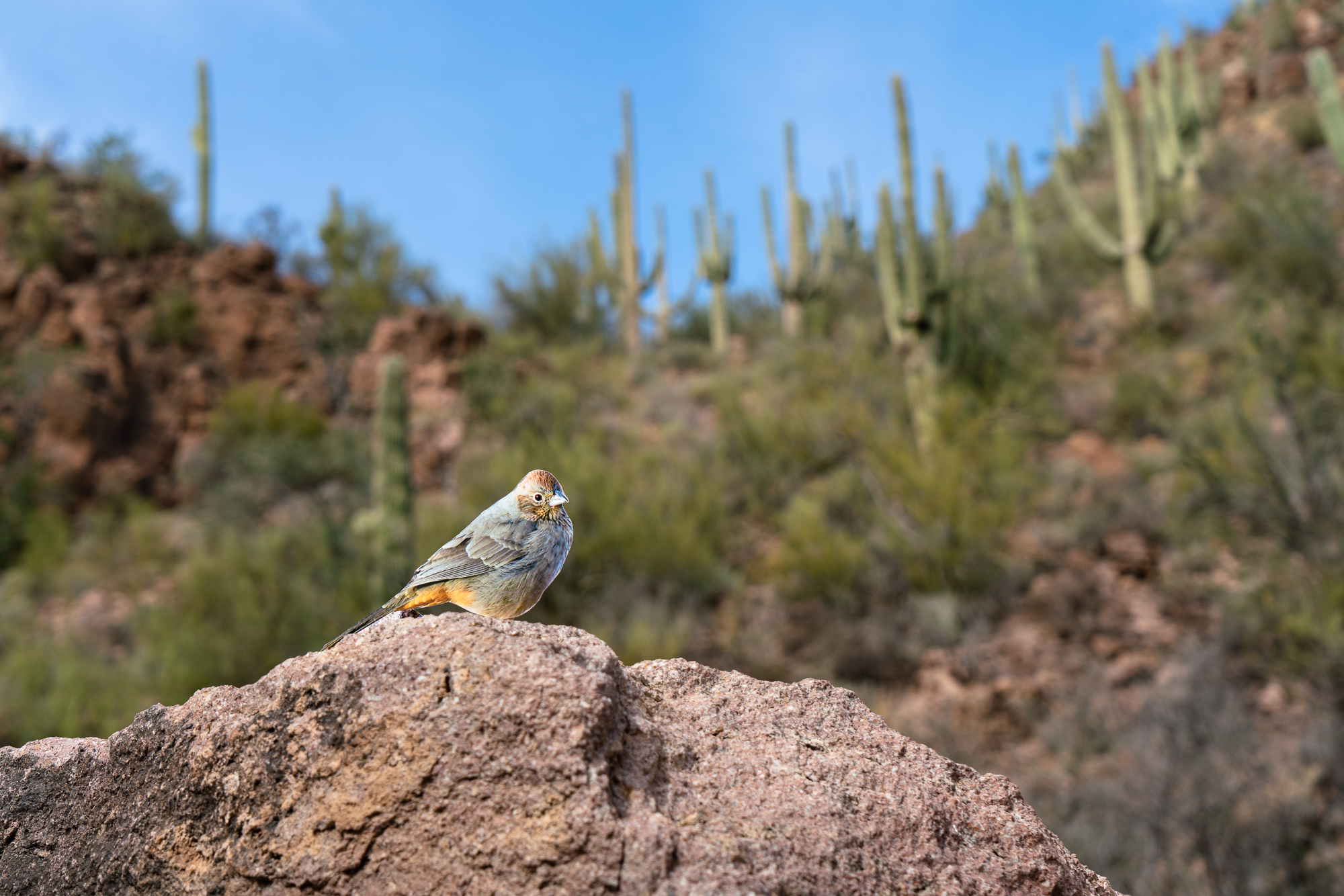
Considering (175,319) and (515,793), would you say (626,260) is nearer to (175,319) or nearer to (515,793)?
(175,319)

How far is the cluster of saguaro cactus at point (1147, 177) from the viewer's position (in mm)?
14492

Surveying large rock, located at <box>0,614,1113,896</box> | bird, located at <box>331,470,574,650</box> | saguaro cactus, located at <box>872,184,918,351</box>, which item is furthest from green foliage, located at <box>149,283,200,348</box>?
bird, located at <box>331,470,574,650</box>

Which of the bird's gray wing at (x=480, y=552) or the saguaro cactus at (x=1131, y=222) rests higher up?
the saguaro cactus at (x=1131, y=222)

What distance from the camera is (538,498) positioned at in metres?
2.03

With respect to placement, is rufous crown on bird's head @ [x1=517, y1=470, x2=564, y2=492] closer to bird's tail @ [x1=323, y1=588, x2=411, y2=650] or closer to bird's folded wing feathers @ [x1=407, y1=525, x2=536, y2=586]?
bird's folded wing feathers @ [x1=407, y1=525, x2=536, y2=586]

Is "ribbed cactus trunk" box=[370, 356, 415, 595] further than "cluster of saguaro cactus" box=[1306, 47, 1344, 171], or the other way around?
"cluster of saguaro cactus" box=[1306, 47, 1344, 171]

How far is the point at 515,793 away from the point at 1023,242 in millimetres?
18302

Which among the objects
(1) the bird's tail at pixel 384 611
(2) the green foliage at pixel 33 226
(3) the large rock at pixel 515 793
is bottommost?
(3) the large rock at pixel 515 793

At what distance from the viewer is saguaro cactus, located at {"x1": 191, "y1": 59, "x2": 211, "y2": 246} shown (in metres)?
20.1

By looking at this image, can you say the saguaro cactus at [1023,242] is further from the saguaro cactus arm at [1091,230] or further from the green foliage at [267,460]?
the green foliage at [267,460]

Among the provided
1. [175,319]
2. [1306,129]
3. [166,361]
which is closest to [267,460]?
[166,361]

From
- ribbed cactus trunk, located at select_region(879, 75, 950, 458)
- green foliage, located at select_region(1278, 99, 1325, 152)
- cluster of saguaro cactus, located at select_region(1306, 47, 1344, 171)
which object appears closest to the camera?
ribbed cactus trunk, located at select_region(879, 75, 950, 458)

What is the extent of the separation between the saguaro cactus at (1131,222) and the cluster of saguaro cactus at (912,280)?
380 cm

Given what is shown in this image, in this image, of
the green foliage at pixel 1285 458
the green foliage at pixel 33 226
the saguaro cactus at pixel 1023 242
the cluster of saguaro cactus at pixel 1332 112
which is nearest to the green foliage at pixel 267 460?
the green foliage at pixel 33 226
